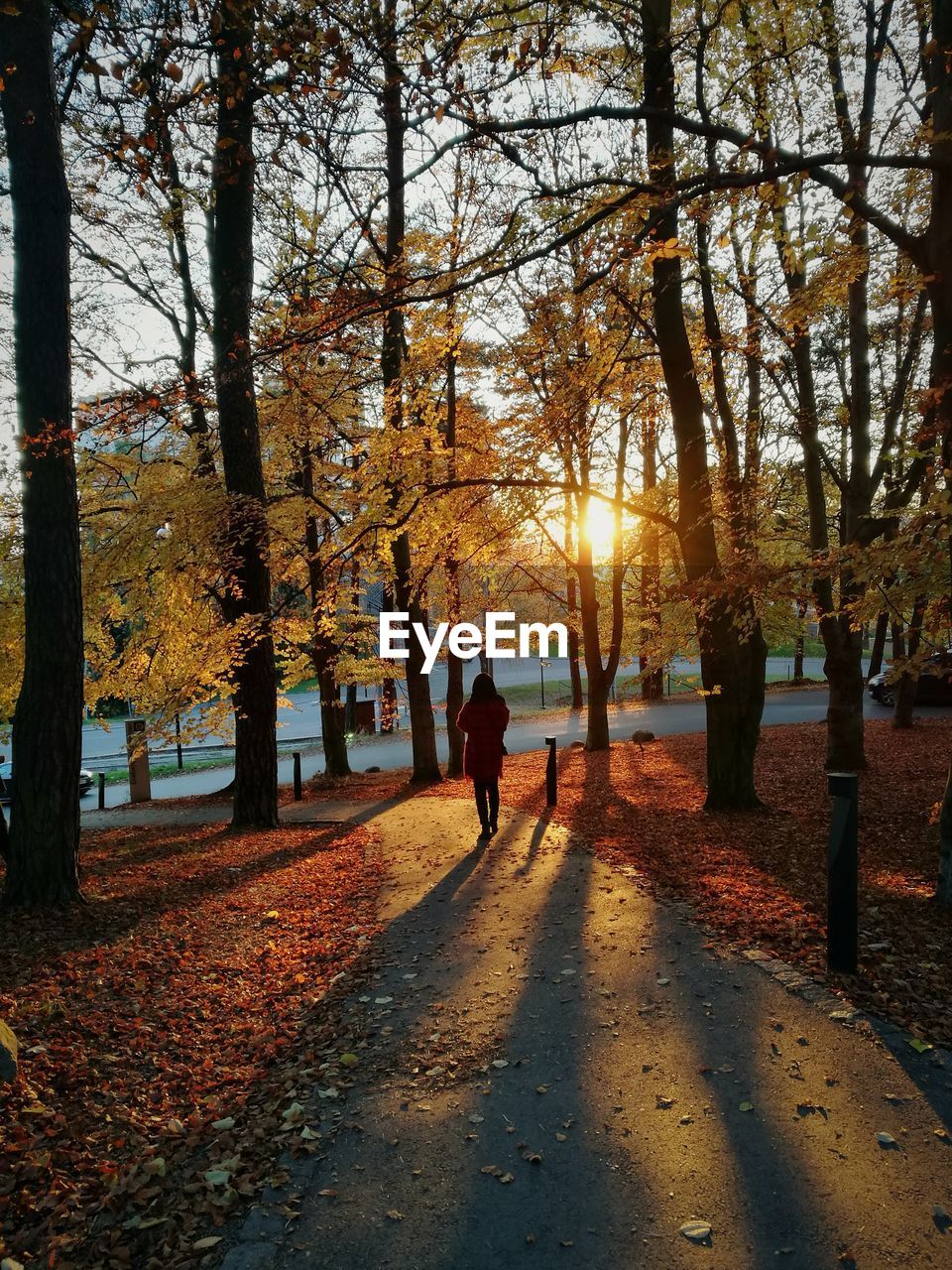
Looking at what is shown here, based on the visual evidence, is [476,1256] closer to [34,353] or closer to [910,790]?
Result: [34,353]

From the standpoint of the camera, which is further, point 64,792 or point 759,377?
point 759,377

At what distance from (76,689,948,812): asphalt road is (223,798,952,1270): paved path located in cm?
1780

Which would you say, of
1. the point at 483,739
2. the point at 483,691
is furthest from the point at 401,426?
the point at 483,739

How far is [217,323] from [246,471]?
1.89m

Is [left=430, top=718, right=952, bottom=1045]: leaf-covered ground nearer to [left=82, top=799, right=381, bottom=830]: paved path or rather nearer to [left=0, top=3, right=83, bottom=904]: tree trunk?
[left=82, top=799, right=381, bottom=830]: paved path

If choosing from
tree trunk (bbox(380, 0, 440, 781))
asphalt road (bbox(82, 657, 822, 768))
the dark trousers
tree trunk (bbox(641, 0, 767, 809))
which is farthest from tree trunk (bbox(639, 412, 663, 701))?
tree trunk (bbox(380, 0, 440, 781))

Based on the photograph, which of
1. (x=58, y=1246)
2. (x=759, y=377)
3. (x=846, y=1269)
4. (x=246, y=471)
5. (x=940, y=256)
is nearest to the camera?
(x=846, y=1269)

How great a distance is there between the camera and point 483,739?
9.01 meters

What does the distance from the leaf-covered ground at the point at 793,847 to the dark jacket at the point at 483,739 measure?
1373mm

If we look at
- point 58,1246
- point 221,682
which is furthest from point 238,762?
point 58,1246

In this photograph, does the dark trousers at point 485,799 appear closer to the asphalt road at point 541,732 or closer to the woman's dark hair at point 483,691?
the woman's dark hair at point 483,691

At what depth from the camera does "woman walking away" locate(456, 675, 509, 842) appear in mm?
8992

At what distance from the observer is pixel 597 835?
8859 mm

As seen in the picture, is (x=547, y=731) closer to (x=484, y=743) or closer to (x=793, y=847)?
(x=484, y=743)
